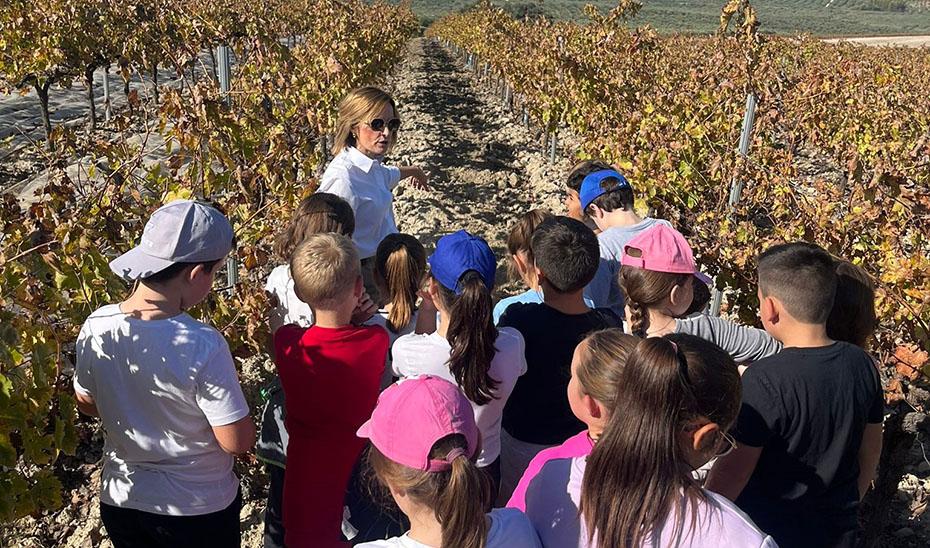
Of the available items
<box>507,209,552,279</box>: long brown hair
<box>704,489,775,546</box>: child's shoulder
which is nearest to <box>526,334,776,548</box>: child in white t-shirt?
<box>704,489,775,546</box>: child's shoulder

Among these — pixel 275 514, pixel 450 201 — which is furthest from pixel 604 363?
pixel 450 201

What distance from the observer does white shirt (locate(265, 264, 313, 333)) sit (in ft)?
8.91

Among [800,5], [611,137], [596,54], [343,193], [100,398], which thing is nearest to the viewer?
[100,398]

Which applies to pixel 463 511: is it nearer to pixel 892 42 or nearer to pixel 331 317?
pixel 331 317

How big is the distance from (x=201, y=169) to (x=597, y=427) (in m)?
2.64

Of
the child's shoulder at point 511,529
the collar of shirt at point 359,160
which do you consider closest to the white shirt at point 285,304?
the collar of shirt at point 359,160

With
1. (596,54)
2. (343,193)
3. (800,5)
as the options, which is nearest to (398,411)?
(343,193)

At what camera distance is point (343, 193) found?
3568 mm

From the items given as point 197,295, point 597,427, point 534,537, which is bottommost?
point 534,537

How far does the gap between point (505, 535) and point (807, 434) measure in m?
0.95

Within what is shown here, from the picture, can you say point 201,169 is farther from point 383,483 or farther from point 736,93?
point 736,93

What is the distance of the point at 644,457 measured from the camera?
1.52 meters

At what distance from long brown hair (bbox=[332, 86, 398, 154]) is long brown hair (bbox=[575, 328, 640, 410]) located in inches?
87.2

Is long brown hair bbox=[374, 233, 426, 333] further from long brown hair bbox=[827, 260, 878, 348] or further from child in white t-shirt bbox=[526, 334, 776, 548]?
long brown hair bbox=[827, 260, 878, 348]
